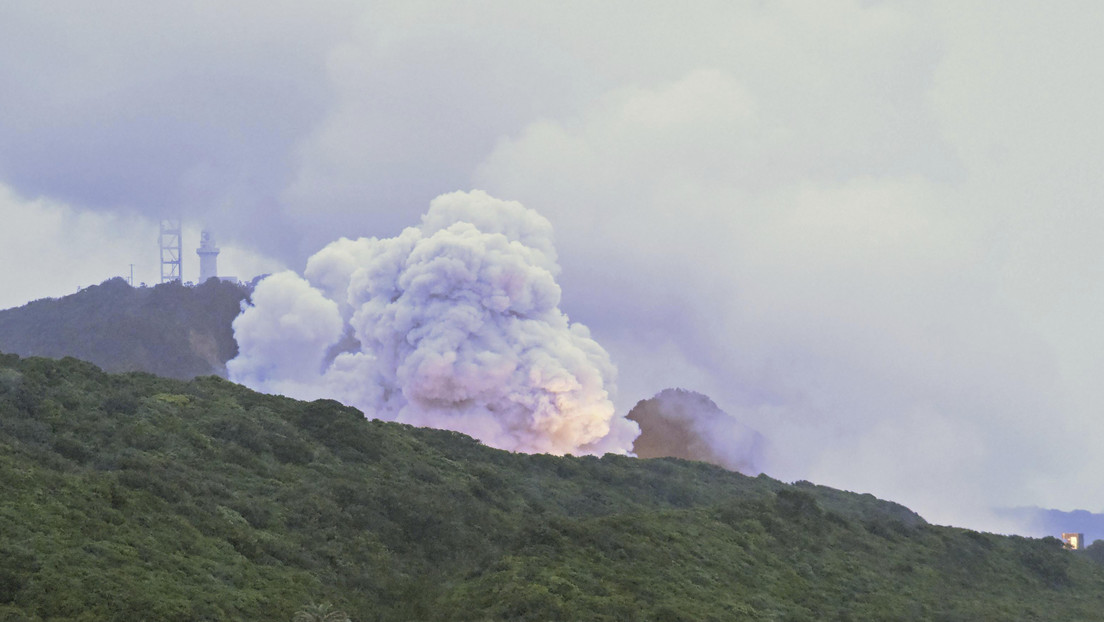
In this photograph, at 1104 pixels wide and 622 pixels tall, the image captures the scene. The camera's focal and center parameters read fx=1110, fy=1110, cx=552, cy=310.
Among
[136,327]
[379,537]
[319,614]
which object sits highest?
[136,327]

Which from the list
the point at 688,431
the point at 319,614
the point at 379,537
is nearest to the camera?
the point at 319,614

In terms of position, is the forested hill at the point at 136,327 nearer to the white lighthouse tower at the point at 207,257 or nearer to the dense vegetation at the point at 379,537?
the white lighthouse tower at the point at 207,257

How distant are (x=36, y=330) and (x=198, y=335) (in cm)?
2287

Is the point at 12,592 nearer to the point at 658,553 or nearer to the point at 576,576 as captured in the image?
the point at 576,576

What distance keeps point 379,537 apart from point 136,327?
123409mm

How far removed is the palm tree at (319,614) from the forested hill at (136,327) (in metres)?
119

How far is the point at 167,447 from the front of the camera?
154ft

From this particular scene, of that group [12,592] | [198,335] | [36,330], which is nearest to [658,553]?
[12,592]

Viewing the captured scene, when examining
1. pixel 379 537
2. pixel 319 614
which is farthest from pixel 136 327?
pixel 319 614

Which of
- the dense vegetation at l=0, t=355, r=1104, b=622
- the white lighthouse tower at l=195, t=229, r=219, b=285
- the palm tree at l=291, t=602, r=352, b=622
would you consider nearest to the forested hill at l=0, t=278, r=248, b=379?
the white lighthouse tower at l=195, t=229, r=219, b=285

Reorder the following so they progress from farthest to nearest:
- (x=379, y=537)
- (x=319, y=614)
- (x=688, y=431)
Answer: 1. (x=688, y=431)
2. (x=379, y=537)
3. (x=319, y=614)

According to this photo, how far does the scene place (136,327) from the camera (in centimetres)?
15650

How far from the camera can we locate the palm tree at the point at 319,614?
3192cm

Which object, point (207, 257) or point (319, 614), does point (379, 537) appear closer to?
point (319, 614)
